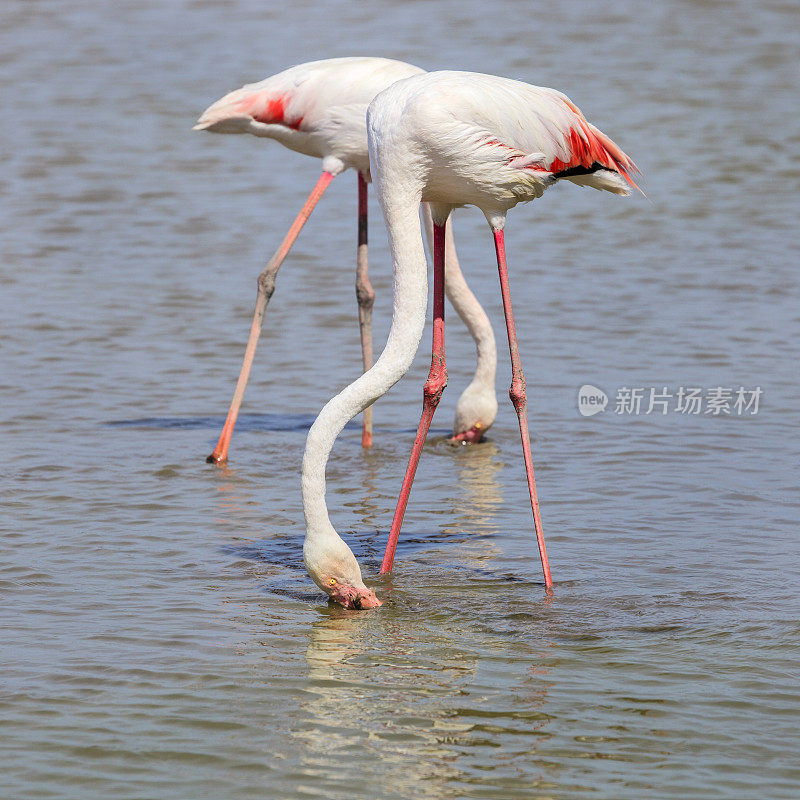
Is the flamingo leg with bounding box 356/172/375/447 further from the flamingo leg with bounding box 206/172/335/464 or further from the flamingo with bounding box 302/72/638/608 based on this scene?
the flamingo with bounding box 302/72/638/608

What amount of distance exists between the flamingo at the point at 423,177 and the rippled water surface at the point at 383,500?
38cm

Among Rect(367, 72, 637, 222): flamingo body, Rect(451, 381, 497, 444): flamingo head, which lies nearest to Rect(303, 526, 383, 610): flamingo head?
Rect(367, 72, 637, 222): flamingo body

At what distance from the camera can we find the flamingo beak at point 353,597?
5.36m

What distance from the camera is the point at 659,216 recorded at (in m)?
12.9

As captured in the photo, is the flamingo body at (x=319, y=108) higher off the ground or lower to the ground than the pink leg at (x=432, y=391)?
higher

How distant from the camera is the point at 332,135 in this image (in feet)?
24.7

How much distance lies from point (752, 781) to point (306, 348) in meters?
5.80

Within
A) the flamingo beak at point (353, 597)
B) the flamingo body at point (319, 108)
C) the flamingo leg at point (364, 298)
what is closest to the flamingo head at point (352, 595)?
the flamingo beak at point (353, 597)

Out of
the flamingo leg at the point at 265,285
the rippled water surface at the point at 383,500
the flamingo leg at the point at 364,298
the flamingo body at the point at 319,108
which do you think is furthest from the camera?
the flamingo leg at the point at 364,298

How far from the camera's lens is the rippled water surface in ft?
14.4

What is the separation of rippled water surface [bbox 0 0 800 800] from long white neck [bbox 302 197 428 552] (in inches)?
19.8

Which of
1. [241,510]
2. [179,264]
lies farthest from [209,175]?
[241,510]

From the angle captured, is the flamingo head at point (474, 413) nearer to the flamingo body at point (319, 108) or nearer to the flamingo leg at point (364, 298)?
the flamingo leg at point (364, 298)

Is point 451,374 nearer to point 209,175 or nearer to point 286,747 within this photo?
point 286,747
